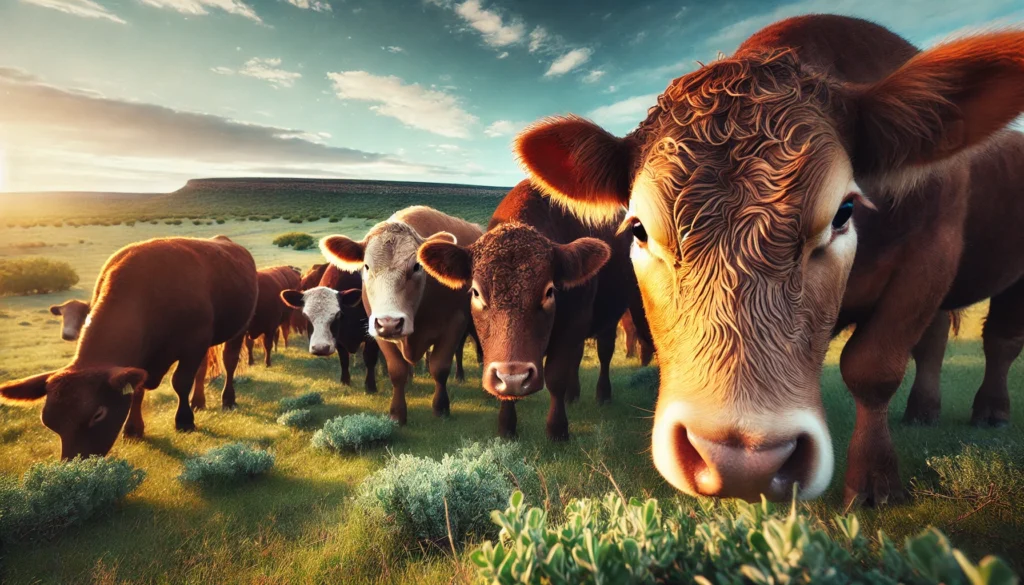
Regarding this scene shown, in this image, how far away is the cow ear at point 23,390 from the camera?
3637mm

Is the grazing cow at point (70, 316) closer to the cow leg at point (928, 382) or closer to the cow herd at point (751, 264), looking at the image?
the cow herd at point (751, 264)

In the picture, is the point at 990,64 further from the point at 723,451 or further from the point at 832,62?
the point at 723,451

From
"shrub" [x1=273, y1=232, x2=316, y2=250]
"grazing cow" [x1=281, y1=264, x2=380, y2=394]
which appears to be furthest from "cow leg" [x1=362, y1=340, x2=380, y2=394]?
"shrub" [x1=273, y1=232, x2=316, y2=250]

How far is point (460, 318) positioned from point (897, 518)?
5.05 m

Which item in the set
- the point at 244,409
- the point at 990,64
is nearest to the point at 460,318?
the point at 244,409

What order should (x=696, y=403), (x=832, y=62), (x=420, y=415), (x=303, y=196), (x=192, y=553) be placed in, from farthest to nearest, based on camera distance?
(x=303, y=196) < (x=420, y=415) < (x=832, y=62) < (x=192, y=553) < (x=696, y=403)

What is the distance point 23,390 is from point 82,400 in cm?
45

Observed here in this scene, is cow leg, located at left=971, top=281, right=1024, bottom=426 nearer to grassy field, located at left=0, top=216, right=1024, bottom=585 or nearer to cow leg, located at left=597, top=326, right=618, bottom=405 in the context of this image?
grassy field, located at left=0, top=216, right=1024, bottom=585

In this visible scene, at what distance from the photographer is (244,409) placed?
22.1ft

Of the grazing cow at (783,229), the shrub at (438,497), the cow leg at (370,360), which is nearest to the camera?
the grazing cow at (783,229)

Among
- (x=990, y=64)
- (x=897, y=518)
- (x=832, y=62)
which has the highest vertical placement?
(x=832, y=62)

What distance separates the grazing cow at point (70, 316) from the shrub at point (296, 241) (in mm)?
4512

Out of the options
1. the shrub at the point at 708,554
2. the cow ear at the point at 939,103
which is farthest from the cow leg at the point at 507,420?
the cow ear at the point at 939,103

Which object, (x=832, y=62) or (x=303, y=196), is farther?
(x=303, y=196)
